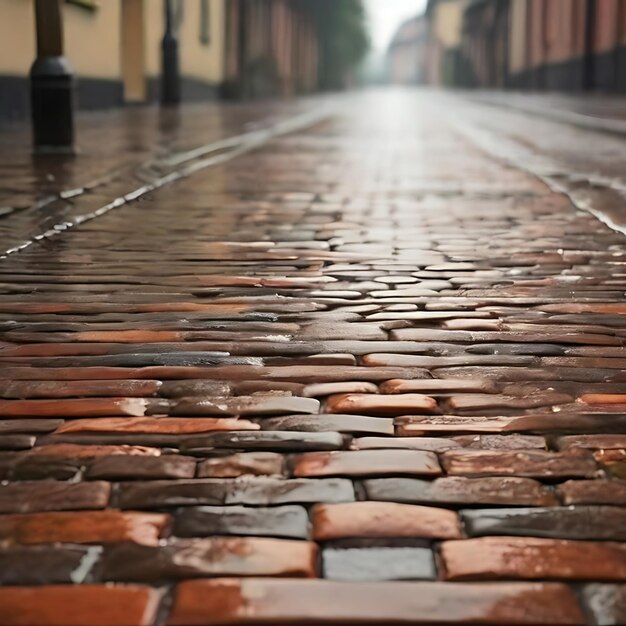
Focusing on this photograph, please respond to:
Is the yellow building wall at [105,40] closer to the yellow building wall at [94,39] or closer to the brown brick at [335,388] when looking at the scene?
the yellow building wall at [94,39]

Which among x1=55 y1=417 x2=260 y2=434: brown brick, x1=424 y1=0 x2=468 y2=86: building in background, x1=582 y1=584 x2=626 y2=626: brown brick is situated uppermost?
x1=424 y1=0 x2=468 y2=86: building in background

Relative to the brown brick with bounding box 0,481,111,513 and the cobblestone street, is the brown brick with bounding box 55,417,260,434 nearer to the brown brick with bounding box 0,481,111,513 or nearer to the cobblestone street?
the cobblestone street

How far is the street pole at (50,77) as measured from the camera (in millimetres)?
6811

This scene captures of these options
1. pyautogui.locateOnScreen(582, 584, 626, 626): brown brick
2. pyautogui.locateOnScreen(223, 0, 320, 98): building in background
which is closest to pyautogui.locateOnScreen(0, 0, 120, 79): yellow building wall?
pyautogui.locateOnScreen(582, 584, 626, 626): brown brick

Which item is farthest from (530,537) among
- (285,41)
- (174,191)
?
(285,41)

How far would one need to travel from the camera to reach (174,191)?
5.71m

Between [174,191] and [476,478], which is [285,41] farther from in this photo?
[476,478]

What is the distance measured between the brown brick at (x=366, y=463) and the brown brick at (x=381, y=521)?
128 mm

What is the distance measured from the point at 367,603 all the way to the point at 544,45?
28.8 meters

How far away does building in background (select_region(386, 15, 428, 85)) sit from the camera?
9825 cm

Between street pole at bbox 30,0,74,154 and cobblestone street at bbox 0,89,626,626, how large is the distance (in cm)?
256

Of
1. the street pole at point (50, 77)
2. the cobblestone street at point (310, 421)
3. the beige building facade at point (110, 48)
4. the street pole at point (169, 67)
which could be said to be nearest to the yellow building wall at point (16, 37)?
the beige building facade at point (110, 48)

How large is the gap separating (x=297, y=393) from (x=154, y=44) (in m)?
18.3

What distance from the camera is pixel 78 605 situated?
1.19m
